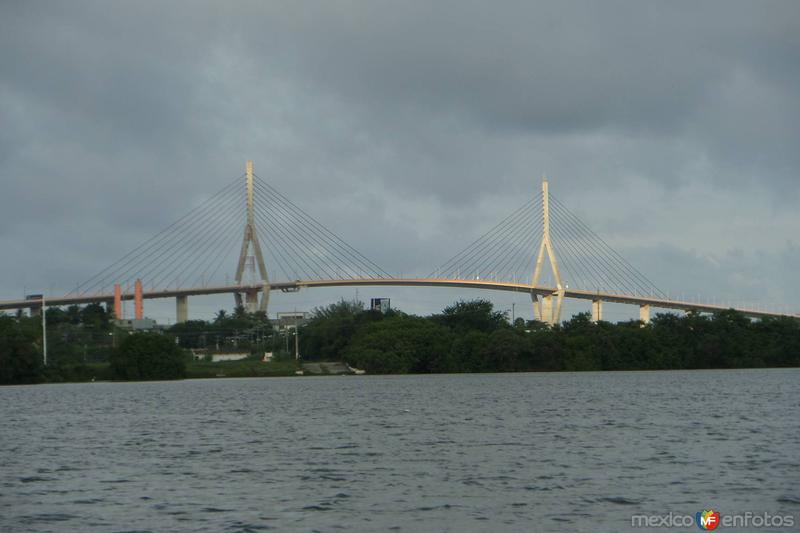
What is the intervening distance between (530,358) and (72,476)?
6198cm

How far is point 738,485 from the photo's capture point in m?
18.1

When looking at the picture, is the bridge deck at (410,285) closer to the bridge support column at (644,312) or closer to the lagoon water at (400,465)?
the bridge support column at (644,312)

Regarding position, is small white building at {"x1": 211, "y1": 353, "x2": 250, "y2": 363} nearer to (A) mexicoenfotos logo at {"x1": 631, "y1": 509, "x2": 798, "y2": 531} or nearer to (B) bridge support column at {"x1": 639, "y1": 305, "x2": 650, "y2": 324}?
(B) bridge support column at {"x1": 639, "y1": 305, "x2": 650, "y2": 324}

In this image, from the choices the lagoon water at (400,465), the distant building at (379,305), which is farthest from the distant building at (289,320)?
the lagoon water at (400,465)

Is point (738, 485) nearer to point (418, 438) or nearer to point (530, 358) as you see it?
→ point (418, 438)

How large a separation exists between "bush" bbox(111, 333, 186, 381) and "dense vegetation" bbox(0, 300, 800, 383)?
66 millimetres

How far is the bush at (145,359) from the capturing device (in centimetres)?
7644

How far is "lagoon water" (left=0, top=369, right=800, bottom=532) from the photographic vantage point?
1627cm

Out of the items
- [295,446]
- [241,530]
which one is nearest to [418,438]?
[295,446]

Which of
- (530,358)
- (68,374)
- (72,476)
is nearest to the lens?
(72,476)

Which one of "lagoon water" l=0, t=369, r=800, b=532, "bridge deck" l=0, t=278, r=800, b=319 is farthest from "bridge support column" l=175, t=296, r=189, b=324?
"lagoon water" l=0, t=369, r=800, b=532

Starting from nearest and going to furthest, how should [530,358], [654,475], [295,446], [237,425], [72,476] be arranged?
1. [654,475]
2. [72,476]
3. [295,446]
4. [237,425]
5. [530,358]

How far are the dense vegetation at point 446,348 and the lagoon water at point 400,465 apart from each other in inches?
1388

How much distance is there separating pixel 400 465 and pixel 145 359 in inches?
2253
